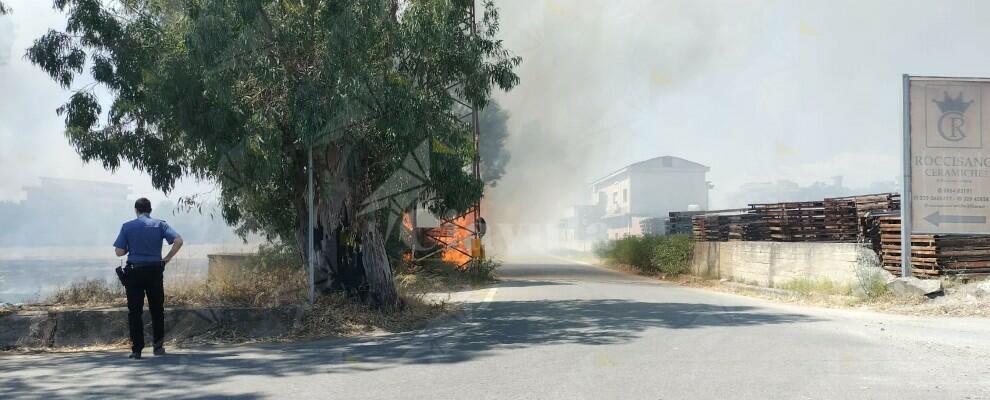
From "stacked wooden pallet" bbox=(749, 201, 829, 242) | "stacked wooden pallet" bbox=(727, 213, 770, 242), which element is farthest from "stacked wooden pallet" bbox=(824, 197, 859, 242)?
"stacked wooden pallet" bbox=(727, 213, 770, 242)

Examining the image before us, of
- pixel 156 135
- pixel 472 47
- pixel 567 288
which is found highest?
pixel 472 47

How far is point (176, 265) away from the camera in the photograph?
11180mm

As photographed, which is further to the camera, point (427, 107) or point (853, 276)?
point (853, 276)

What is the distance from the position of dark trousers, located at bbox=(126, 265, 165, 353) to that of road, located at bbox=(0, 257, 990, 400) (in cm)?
29

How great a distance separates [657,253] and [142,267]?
798 inches

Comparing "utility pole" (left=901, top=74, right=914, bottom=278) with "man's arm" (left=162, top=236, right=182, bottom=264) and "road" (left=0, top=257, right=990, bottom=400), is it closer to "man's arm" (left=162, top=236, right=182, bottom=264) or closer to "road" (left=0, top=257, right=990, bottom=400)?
"road" (left=0, top=257, right=990, bottom=400)

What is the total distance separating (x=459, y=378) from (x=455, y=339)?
2.47m

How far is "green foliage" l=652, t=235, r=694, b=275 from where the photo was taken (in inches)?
930

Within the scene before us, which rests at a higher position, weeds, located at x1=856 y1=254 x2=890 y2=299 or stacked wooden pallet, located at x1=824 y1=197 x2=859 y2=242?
stacked wooden pallet, located at x1=824 y1=197 x2=859 y2=242

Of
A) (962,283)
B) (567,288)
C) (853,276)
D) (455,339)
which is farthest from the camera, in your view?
(567,288)

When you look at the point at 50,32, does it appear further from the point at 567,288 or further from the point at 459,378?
the point at 567,288

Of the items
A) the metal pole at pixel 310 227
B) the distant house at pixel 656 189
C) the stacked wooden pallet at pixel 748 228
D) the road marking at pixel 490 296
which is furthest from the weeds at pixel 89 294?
the distant house at pixel 656 189

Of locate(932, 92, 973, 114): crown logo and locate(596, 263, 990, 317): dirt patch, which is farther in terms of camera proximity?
locate(932, 92, 973, 114): crown logo

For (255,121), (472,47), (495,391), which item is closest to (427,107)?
(472,47)
